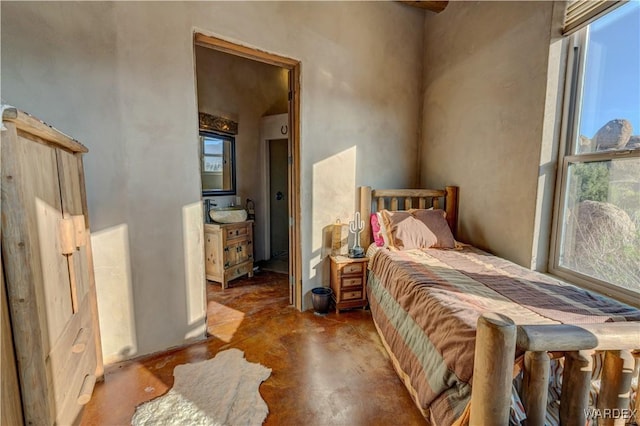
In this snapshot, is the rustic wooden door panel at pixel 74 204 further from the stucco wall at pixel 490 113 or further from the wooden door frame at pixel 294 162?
the stucco wall at pixel 490 113

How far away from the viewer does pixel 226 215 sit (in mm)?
3547

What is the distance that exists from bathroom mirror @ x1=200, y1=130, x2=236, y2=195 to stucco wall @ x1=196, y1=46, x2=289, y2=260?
0.11m

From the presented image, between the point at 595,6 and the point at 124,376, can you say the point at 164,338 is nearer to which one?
the point at 124,376

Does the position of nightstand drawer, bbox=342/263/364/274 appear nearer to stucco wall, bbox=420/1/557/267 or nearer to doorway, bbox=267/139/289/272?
stucco wall, bbox=420/1/557/267

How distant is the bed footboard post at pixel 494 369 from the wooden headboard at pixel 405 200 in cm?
213

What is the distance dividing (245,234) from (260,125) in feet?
5.81

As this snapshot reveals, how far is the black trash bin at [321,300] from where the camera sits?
2768 millimetres

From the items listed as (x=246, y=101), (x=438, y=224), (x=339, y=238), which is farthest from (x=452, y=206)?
(x=246, y=101)

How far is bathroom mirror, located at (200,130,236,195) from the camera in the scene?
147 inches

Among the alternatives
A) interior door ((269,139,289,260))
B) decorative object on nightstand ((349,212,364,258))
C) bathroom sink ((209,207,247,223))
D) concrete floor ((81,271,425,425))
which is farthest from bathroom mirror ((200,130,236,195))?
decorative object on nightstand ((349,212,364,258))

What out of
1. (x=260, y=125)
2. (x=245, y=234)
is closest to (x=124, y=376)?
(x=245, y=234)

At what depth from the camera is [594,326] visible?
928 millimetres

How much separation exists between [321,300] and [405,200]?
1.41 meters

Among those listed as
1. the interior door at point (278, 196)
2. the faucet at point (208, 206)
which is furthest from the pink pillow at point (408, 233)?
the interior door at point (278, 196)
